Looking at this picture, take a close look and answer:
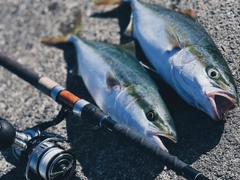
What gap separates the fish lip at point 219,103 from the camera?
3.04 metres

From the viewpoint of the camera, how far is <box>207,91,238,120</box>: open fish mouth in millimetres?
3041

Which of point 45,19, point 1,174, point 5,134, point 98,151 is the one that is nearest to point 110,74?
point 98,151

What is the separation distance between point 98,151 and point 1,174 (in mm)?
867

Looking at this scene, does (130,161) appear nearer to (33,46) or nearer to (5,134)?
(5,134)

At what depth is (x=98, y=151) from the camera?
3527 millimetres

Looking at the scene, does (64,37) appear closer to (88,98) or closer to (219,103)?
(88,98)

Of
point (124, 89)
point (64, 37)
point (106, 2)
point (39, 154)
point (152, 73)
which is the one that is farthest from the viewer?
point (106, 2)

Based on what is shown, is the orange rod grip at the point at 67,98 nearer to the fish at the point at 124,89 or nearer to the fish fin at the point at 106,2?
the fish at the point at 124,89

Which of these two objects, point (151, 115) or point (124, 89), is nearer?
point (151, 115)

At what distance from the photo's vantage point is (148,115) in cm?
315

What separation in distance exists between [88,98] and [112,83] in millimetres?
498

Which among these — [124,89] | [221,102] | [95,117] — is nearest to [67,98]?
[95,117]

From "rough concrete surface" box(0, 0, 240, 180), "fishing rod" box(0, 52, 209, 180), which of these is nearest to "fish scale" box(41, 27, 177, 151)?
"fishing rod" box(0, 52, 209, 180)

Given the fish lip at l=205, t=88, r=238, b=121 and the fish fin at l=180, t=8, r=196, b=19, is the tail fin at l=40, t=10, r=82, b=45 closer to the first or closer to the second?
the fish fin at l=180, t=8, r=196, b=19
